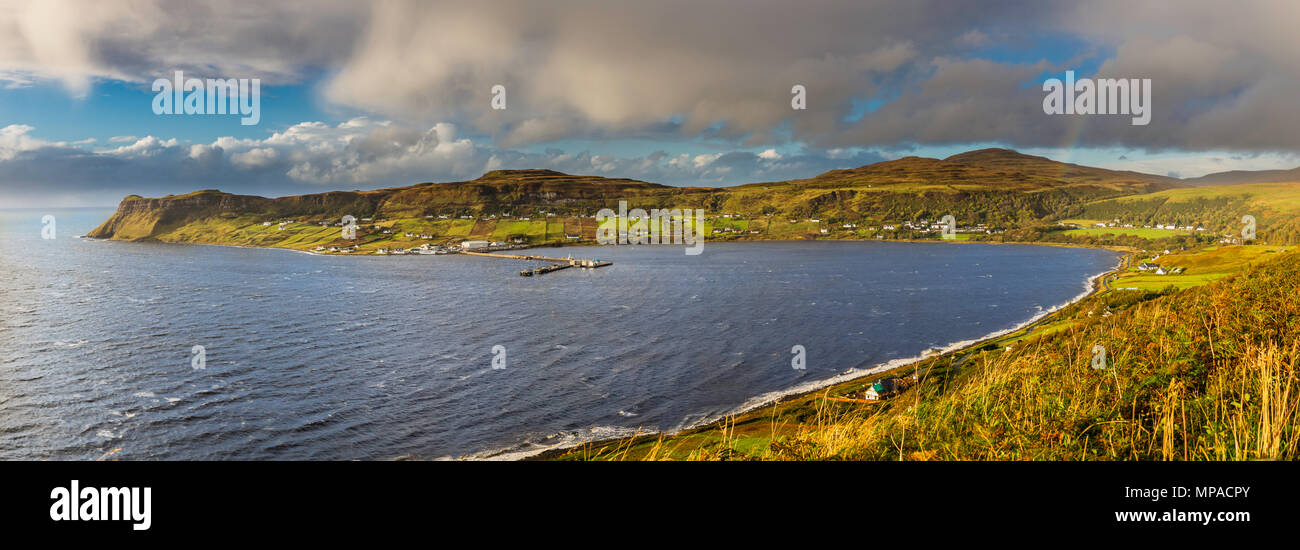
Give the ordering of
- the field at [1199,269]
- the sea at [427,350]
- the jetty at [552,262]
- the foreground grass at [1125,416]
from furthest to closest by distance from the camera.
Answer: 1. the jetty at [552,262]
2. the field at [1199,269]
3. the sea at [427,350]
4. the foreground grass at [1125,416]

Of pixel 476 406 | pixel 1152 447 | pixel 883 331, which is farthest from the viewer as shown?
pixel 883 331

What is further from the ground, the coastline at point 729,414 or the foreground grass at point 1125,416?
the foreground grass at point 1125,416

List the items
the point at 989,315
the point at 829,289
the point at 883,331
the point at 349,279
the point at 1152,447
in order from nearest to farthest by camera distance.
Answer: the point at 1152,447
the point at 883,331
the point at 989,315
the point at 829,289
the point at 349,279

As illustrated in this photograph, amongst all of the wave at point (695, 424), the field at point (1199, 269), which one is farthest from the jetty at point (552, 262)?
the field at point (1199, 269)

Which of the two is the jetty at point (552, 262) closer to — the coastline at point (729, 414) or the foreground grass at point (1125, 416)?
the coastline at point (729, 414)

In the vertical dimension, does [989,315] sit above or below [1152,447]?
below

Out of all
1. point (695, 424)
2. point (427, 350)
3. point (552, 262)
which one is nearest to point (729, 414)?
point (695, 424)

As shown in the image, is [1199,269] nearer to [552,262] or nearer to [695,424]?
[695,424]

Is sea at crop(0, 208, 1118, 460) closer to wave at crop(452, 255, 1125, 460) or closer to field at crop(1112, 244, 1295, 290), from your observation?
wave at crop(452, 255, 1125, 460)

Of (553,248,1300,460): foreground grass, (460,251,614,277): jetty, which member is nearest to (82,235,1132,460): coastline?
(553,248,1300,460): foreground grass

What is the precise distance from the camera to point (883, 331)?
69125mm
